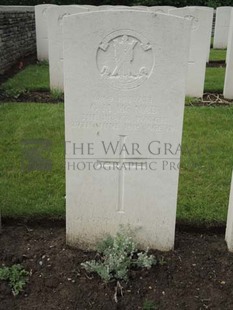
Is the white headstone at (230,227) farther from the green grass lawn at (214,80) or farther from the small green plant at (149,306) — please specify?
the green grass lawn at (214,80)

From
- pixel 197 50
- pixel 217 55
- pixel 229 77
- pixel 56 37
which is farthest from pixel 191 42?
pixel 217 55

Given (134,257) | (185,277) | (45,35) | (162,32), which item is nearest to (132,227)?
(134,257)

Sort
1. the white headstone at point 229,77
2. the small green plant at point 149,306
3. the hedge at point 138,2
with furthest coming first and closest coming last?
the hedge at point 138,2, the white headstone at point 229,77, the small green plant at point 149,306

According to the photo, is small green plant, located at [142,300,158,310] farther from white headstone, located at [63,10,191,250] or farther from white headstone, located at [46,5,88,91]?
white headstone, located at [46,5,88,91]

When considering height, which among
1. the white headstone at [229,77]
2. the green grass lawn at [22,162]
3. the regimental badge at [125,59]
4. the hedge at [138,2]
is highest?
the regimental badge at [125,59]

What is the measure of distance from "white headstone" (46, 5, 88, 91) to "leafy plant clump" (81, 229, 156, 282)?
5.05 meters

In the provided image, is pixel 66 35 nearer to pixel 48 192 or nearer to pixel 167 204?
pixel 167 204

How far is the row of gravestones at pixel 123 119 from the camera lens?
109 inches

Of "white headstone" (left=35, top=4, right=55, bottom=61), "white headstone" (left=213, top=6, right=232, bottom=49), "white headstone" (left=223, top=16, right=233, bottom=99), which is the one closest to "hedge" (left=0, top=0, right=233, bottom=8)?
"white headstone" (left=213, top=6, right=232, bottom=49)

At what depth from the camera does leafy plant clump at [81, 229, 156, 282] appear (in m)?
2.93

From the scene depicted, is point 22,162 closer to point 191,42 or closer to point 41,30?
point 191,42

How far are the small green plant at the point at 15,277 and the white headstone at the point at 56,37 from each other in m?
5.25

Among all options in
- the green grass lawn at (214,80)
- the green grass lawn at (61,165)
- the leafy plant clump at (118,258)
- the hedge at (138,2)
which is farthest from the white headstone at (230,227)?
the hedge at (138,2)

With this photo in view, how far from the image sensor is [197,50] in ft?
24.6
